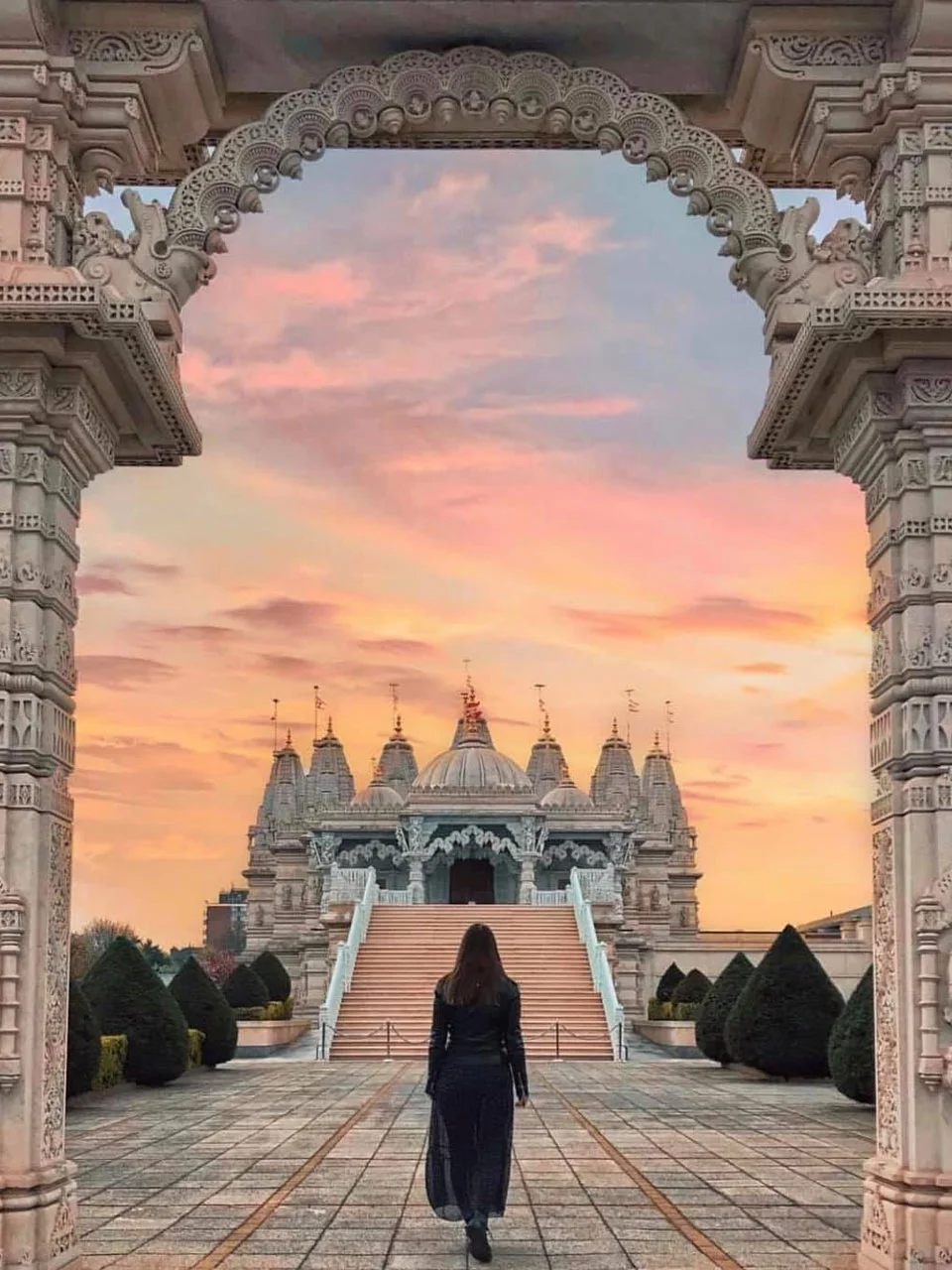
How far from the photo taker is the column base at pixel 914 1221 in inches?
295

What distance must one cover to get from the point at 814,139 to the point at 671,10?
39.3 inches

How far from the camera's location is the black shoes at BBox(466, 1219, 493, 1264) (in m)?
8.17

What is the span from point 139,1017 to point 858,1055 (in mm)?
8663

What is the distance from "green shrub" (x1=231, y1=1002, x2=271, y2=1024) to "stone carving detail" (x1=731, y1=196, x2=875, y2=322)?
2309cm

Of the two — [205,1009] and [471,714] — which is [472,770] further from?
[205,1009]

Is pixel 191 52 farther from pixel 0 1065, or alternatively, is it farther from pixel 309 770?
pixel 309 770

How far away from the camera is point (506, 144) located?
945cm

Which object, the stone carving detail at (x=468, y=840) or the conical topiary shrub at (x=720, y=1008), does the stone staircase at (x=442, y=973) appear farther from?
the stone carving detail at (x=468, y=840)

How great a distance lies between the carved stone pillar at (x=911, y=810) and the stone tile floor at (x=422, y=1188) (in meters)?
0.67

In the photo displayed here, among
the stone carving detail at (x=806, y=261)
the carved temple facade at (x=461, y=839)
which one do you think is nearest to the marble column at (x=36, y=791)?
the stone carving detail at (x=806, y=261)

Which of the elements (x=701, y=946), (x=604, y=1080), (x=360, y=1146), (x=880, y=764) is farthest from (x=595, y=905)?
(x=880, y=764)

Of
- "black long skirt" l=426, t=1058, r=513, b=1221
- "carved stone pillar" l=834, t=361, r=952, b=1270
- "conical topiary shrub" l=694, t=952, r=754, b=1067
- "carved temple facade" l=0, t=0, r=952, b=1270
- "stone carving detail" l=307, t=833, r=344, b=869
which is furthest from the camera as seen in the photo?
"stone carving detail" l=307, t=833, r=344, b=869

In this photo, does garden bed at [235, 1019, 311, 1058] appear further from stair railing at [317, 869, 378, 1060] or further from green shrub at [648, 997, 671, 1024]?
green shrub at [648, 997, 671, 1024]

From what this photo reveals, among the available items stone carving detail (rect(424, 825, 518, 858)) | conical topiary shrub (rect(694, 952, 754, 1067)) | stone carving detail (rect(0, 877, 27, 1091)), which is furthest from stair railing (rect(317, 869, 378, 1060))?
stone carving detail (rect(0, 877, 27, 1091))
